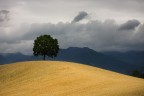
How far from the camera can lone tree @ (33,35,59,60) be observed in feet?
353

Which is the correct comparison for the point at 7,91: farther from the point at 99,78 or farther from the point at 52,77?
the point at 99,78

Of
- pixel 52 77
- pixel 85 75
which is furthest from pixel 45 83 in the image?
pixel 85 75

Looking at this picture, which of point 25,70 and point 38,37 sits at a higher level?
point 38,37

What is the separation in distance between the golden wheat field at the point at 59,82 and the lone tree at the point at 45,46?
27.7 m

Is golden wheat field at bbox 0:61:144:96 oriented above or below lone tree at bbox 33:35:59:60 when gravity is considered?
below

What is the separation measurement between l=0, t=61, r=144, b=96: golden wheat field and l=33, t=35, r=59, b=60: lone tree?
27659 mm

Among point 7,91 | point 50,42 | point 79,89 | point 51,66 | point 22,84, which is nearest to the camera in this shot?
point 79,89

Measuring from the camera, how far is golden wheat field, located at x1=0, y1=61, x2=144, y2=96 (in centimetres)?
4956

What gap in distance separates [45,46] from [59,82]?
4843 cm

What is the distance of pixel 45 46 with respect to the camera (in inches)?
4240

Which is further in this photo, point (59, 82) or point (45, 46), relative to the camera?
point (45, 46)

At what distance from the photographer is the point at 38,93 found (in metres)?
53.8

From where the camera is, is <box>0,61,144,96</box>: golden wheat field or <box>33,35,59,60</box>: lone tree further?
<box>33,35,59,60</box>: lone tree

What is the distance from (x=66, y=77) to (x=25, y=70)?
609 inches
